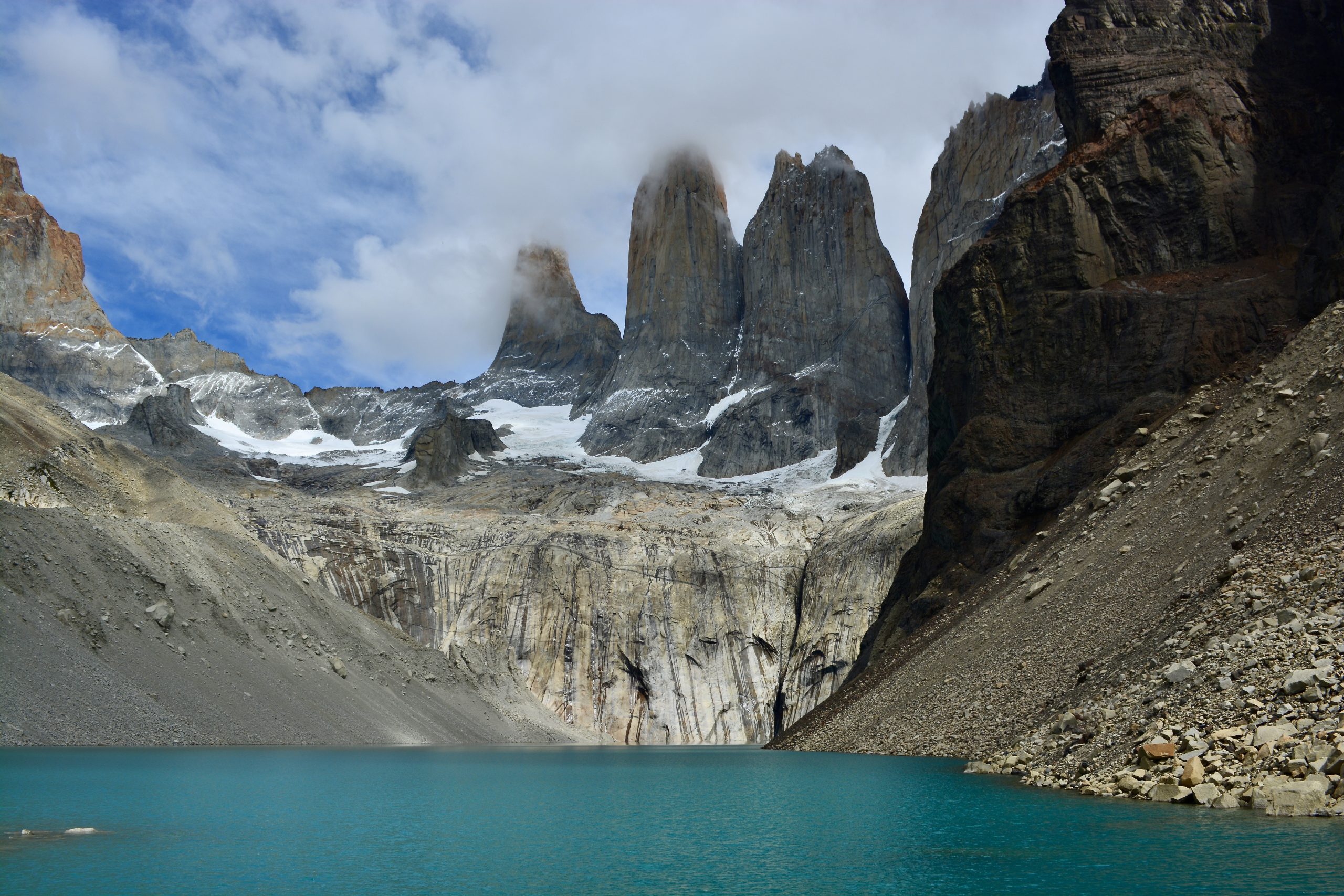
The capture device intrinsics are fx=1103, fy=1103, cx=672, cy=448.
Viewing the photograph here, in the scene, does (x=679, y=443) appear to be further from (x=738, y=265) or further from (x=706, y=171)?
(x=706, y=171)

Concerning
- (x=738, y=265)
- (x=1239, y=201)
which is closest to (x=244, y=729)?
(x=1239, y=201)

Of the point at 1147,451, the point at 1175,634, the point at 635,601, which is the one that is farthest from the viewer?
the point at 635,601

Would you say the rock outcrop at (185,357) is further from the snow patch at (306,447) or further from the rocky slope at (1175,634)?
the rocky slope at (1175,634)

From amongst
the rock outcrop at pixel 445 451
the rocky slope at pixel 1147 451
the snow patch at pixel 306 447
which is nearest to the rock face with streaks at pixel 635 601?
the rock outcrop at pixel 445 451

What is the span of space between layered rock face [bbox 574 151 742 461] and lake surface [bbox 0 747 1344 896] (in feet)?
392

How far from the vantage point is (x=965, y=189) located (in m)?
111

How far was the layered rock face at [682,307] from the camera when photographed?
150 m

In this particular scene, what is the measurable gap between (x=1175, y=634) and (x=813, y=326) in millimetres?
118262

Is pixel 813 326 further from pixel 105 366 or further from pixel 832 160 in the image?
pixel 105 366

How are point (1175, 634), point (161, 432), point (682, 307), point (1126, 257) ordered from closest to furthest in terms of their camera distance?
point (1175, 634), point (1126, 257), point (161, 432), point (682, 307)

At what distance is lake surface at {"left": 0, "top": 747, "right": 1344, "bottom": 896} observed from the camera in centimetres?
1409

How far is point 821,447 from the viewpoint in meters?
130

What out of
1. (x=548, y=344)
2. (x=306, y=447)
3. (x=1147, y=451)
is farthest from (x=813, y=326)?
(x=1147, y=451)

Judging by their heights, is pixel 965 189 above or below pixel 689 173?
below
